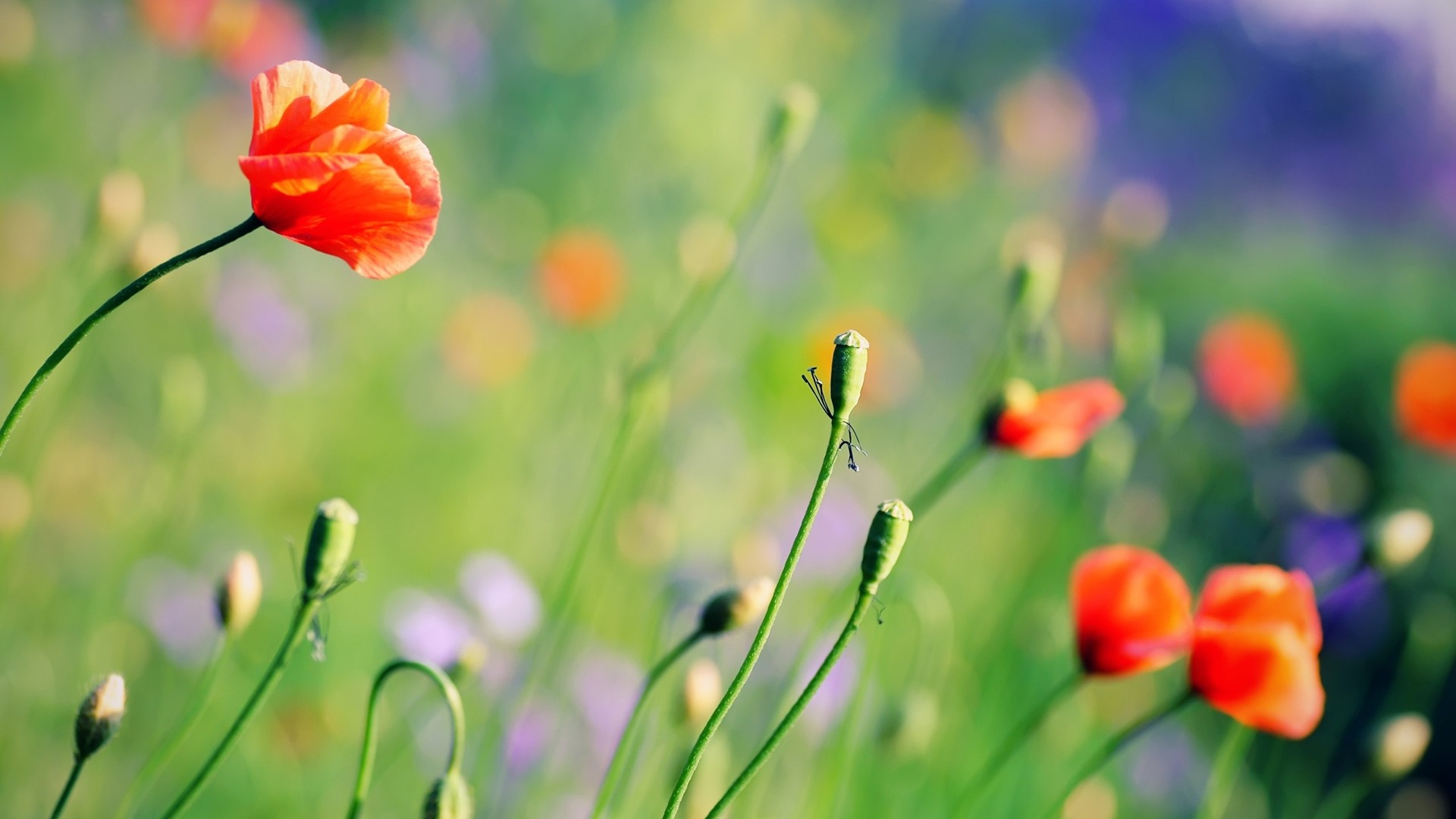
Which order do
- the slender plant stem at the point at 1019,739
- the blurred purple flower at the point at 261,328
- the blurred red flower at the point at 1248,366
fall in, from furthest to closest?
the blurred red flower at the point at 1248,366, the blurred purple flower at the point at 261,328, the slender plant stem at the point at 1019,739

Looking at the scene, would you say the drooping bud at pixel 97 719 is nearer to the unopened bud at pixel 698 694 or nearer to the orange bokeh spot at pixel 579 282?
the unopened bud at pixel 698 694

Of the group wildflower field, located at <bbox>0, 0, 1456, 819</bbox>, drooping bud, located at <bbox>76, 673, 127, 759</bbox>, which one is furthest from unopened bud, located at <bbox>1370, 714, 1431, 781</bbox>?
drooping bud, located at <bbox>76, 673, 127, 759</bbox>

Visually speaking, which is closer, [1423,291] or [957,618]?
[957,618]

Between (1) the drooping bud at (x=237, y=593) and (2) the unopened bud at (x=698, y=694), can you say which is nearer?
(1) the drooping bud at (x=237, y=593)

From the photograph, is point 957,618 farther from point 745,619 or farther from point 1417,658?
point 745,619

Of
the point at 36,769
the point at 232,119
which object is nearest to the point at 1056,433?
the point at 36,769

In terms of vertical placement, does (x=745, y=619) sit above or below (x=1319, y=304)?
below

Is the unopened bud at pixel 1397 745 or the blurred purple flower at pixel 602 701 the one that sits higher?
the unopened bud at pixel 1397 745

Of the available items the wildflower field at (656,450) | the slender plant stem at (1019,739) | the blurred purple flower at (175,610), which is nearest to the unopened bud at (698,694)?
the wildflower field at (656,450)
